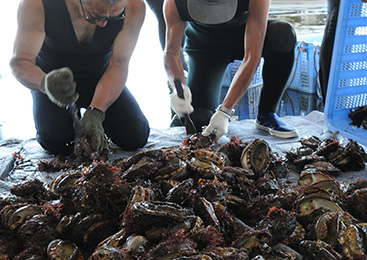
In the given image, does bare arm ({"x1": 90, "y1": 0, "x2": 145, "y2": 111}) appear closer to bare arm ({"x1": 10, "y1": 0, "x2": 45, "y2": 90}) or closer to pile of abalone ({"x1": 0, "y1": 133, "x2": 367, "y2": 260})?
bare arm ({"x1": 10, "y1": 0, "x2": 45, "y2": 90})

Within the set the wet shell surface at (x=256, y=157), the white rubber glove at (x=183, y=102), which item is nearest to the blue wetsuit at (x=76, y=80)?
the white rubber glove at (x=183, y=102)

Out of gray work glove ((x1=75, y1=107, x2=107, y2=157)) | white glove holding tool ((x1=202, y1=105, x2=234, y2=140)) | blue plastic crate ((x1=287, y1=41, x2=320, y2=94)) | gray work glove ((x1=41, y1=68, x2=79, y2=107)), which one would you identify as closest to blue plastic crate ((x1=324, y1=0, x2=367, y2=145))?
white glove holding tool ((x1=202, y1=105, x2=234, y2=140))

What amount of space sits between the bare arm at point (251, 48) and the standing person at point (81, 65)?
64 centimetres

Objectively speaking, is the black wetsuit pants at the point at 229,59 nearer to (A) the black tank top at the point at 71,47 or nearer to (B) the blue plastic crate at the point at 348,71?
(B) the blue plastic crate at the point at 348,71

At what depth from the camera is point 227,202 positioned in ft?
4.54

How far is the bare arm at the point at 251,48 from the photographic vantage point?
2.35 m

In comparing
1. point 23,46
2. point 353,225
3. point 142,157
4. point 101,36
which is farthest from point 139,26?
point 353,225

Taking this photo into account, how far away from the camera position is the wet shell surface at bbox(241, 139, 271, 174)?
5.52 ft

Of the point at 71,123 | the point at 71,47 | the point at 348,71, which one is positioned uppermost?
the point at 71,47

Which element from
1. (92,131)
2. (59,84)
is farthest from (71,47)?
(92,131)

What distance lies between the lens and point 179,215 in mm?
1106

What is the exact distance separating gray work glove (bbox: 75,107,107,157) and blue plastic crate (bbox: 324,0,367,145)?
1626mm

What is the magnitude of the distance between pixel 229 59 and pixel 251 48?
534mm

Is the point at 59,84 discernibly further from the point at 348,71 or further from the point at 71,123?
the point at 348,71
